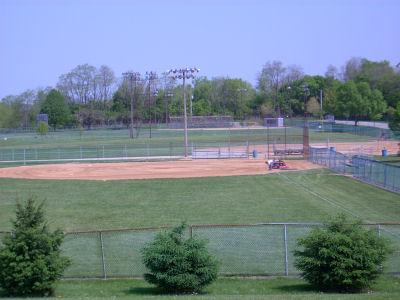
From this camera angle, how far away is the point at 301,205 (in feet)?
84.5

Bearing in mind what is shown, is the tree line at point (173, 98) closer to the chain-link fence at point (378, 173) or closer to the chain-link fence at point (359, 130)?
the chain-link fence at point (359, 130)

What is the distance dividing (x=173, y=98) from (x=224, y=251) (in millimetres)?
145171

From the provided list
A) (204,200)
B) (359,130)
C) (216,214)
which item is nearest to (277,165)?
(204,200)

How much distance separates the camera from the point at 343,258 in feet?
38.3

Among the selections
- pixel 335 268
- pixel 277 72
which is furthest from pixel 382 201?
pixel 277 72

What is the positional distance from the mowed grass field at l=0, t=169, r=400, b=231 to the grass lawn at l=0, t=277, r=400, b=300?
800 cm

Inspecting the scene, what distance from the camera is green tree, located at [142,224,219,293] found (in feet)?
38.6

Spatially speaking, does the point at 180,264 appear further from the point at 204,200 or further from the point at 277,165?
the point at 277,165

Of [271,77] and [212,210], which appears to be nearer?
[212,210]

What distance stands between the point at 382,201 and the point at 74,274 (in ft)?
Result: 61.0

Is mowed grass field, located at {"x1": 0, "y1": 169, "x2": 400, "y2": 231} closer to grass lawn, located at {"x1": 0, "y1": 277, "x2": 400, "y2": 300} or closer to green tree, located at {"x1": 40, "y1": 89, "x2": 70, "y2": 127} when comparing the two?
grass lawn, located at {"x1": 0, "y1": 277, "x2": 400, "y2": 300}

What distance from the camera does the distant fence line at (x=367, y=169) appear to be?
29.8 metres

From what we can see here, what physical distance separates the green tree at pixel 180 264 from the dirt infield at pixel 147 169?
2851 centimetres

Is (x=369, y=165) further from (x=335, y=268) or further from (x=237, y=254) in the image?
(x=335, y=268)
